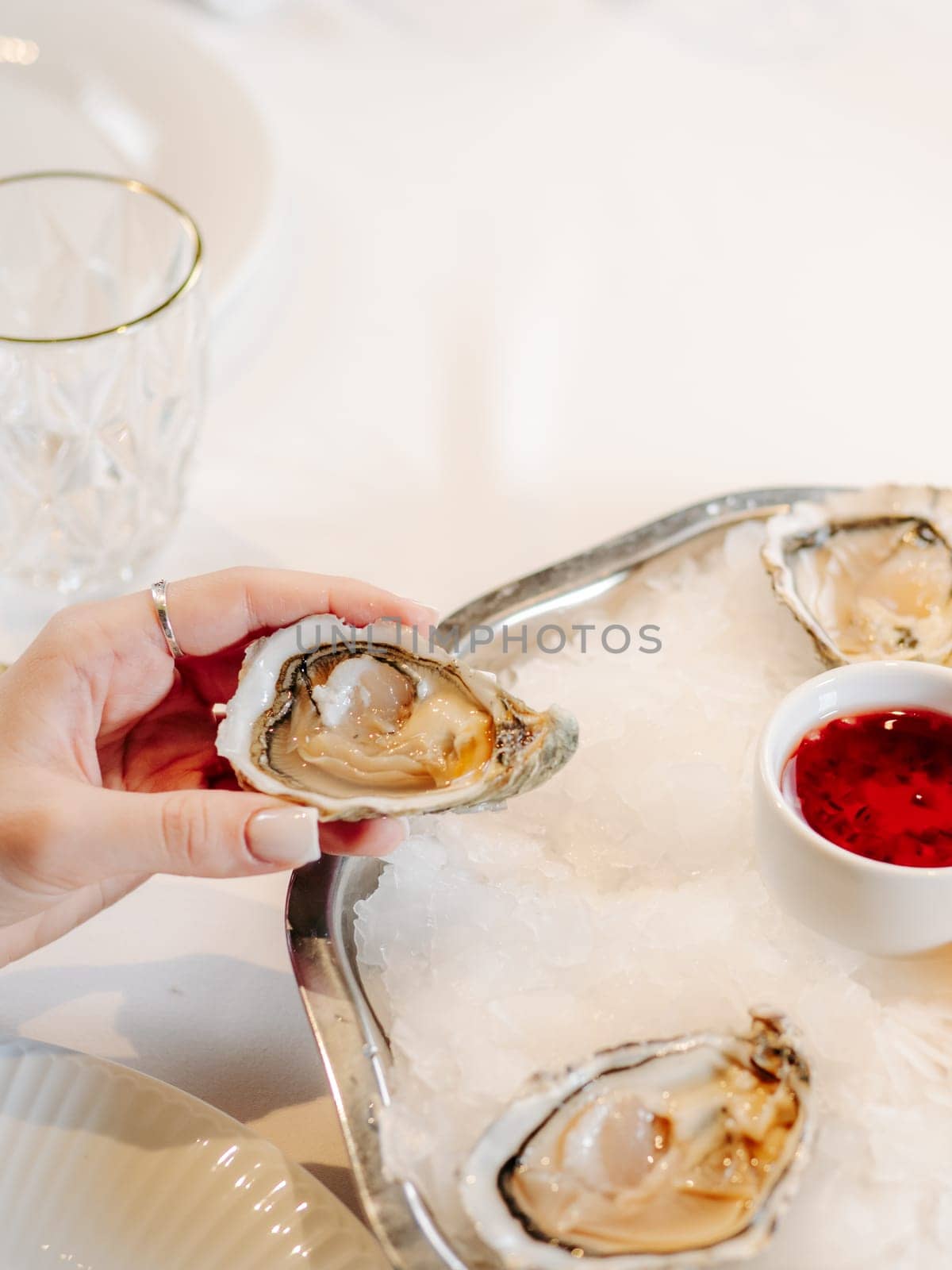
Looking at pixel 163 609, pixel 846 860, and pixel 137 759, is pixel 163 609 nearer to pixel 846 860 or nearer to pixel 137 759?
pixel 137 759

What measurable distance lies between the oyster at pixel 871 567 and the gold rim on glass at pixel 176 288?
0.64m

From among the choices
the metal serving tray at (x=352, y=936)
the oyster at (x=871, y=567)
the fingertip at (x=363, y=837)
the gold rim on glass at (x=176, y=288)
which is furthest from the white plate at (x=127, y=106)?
the fingertip at (x=363, y=837)

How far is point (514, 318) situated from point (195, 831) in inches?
45.6

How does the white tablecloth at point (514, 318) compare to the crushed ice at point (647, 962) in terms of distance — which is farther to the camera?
the white tablecloth at point (514, 318)

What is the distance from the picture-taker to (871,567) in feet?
3.91

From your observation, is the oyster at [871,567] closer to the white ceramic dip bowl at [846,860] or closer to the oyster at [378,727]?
the white ceramic dip bowl at [846,860]

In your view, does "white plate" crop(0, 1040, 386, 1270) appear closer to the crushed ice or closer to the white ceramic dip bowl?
the crushed ice

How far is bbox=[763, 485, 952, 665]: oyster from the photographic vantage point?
1138mm

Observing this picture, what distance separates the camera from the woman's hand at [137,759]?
803mm

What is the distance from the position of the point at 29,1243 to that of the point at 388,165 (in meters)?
1.71

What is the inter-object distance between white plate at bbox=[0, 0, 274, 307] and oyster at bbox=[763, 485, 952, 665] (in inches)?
37.5

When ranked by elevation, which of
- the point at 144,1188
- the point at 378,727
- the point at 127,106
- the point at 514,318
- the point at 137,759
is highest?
the point at 127,106

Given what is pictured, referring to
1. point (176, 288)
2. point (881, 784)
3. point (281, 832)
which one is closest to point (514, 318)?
point (176, 288)

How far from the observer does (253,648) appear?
3.10 feet
